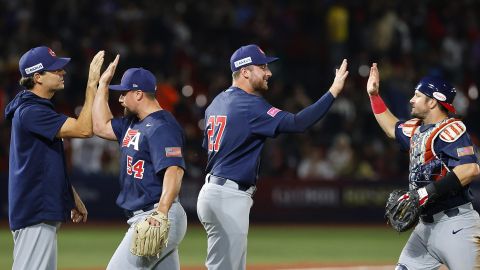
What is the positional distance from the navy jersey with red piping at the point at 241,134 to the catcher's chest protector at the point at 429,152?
116cm

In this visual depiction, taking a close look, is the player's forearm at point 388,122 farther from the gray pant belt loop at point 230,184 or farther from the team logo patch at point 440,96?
the gray pant belt loop at point 230,184

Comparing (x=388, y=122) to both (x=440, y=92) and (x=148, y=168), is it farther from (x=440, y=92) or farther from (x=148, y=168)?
(x=148, y=168)

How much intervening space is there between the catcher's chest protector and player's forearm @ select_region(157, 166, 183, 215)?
1966 millimetres

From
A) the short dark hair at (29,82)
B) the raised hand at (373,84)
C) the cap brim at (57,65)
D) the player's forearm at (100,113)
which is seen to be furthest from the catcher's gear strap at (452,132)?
the short dark hair at (29,82)

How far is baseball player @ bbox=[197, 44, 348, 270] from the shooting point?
781cm

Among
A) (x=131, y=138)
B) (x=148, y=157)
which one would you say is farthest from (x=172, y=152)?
(x=131, y=138)

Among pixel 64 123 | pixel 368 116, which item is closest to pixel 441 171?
pixel 64 123

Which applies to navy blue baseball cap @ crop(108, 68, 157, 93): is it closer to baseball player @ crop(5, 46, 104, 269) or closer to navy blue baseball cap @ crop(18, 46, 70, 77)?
baseball player @ crop(5, 46, 104, 269)

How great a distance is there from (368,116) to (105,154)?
220 inches

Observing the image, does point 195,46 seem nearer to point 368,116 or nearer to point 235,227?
point 368,116

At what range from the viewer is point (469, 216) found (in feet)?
24.4

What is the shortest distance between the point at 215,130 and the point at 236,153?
0.30 meters

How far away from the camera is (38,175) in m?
7.29

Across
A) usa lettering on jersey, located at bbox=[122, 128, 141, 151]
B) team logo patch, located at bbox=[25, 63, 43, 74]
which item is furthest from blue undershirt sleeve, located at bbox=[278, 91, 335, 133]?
team logo patch, located at bbox=[25, 63, 43, 74]
